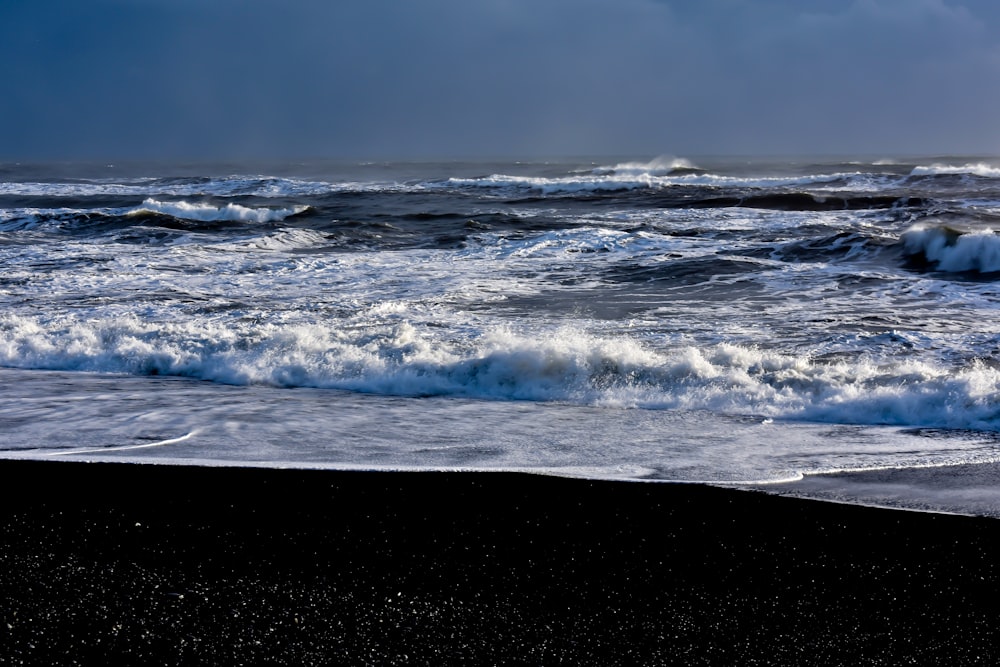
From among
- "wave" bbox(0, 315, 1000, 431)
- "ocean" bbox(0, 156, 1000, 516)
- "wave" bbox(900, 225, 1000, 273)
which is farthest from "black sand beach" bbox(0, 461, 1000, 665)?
"wave" bbox(900, 225, 1000, 273)

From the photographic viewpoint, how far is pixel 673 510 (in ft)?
10.9

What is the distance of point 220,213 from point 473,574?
67.7 feet

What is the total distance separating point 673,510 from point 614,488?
33cm

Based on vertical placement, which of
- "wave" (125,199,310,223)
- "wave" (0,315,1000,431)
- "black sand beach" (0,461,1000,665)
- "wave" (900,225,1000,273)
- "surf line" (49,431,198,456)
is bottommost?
"surf line" (49,431,198,456)

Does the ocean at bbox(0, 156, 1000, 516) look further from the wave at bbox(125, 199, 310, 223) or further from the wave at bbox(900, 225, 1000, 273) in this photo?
the wave at bbox(125, 199, 310, 223)

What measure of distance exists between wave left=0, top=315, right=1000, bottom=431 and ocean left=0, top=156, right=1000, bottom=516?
22 millimetres

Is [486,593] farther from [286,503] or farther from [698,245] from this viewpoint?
[698,245]

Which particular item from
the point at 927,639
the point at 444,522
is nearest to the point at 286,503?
the point at 444,522

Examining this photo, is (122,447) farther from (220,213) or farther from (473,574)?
(220,213)

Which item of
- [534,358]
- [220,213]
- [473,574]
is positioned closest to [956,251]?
[534,358]

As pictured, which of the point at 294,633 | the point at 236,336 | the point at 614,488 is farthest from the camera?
the point at 236,336

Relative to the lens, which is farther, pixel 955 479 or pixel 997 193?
pixel 997 193

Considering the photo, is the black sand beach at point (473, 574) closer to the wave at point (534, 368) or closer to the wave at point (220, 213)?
the wave at point (534, 368)

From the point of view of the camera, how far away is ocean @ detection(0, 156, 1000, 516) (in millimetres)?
4191
